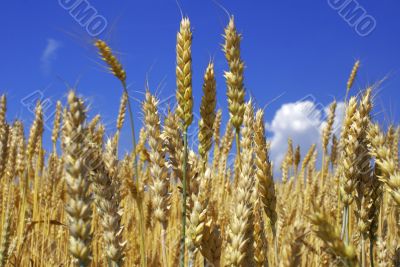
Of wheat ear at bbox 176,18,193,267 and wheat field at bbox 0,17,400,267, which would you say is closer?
wheat field at bbox 0,17,400,267

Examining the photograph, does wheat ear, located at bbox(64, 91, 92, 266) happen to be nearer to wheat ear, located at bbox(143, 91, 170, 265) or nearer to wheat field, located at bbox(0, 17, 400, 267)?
wheat field, located at bbox(0, 17, 400, 267)

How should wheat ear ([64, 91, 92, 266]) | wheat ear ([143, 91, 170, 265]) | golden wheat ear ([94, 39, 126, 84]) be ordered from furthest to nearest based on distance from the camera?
1. golden wheat ear ([94, 39, 126, 84])
2. wheat ear ([143, 91, 170, 265])
3. wheat ear ([64, 91, 92, 266])

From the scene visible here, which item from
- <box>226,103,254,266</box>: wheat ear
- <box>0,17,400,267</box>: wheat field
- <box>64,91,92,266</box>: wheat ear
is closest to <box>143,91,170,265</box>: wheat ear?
<box>0,17,400,267</box>: wheat field

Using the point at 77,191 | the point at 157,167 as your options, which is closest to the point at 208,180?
the point at 157,167

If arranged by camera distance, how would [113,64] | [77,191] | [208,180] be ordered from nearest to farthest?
[77,191]
[208,180]
[113,64]

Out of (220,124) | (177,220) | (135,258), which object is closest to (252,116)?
(135,258)

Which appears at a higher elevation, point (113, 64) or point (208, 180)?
point (113, 64)

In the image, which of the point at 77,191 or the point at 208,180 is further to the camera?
the point at 208,180

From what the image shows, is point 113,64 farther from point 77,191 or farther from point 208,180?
point 77,191

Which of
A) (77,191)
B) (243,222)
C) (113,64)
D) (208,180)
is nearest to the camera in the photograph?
(77,191)

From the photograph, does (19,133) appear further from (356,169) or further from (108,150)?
(356,169)

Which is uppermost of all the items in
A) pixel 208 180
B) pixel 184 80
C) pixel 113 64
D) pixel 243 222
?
pixel 113 64

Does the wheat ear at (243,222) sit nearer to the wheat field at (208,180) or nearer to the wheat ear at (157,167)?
the wheat field at (208,180)

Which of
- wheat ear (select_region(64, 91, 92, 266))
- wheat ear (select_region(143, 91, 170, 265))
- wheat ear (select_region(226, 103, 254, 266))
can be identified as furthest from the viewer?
wheat ear (select_region(143, 91, 170, 265))
